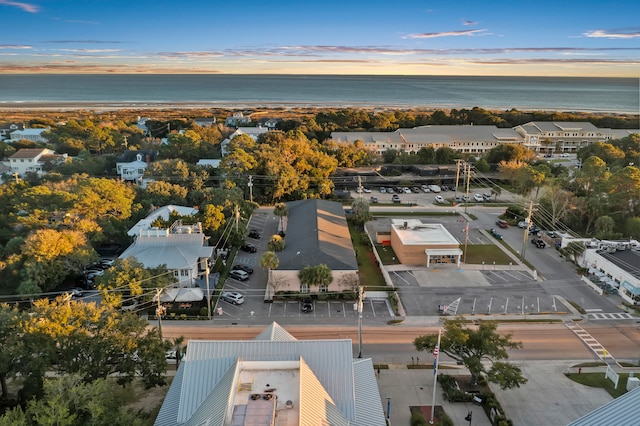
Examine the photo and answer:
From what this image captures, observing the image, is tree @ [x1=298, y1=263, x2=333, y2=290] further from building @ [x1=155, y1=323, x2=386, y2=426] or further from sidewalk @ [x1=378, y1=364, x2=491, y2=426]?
building @ [x1=155, y1=323, x2=386, y2=426]

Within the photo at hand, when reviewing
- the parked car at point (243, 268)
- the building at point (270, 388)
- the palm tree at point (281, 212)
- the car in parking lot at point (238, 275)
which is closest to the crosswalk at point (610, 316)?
the building at point (270, 388)

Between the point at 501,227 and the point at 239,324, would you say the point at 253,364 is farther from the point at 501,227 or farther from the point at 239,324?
the point at 501,227

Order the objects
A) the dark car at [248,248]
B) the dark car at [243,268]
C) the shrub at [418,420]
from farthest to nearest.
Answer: the dark car at [248,248] < the dark car at [243,268] < the shrub at [418,420]

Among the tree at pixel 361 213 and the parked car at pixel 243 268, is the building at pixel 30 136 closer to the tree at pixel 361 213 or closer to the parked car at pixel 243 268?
the parked car at pixel 243 268

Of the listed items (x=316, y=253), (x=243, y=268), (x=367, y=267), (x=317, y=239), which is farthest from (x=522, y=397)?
(x=243, y=268)

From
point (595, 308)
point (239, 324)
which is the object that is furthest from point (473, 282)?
point (239, 324)

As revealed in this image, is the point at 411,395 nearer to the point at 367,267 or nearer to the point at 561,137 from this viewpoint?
the point at 367,267
